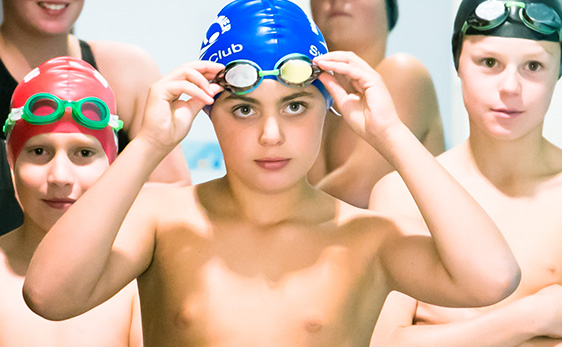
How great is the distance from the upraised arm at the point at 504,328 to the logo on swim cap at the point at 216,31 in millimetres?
1023

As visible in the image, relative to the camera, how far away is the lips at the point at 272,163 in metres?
2.04

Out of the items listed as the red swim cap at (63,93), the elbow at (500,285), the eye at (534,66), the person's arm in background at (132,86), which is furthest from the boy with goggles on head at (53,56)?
the elbow at (500,285)

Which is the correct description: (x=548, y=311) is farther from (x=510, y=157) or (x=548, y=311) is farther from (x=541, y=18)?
(x=541, y=18)

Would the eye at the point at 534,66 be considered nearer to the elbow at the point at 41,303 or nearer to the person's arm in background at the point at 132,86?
the person's arm in background at the point at 132,86

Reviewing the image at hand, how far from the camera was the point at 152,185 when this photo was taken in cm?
305

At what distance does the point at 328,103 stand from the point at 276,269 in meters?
0.46

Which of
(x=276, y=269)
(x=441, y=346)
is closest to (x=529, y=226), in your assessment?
(x=441, y=346)

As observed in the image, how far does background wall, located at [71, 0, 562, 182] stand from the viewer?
375cm

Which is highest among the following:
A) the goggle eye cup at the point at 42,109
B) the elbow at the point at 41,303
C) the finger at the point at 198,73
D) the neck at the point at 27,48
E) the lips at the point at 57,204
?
the finger at the point at 198,73

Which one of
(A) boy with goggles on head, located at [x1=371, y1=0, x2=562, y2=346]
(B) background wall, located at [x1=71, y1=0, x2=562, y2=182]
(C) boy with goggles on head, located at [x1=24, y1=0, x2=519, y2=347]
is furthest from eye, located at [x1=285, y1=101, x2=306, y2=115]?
(B) background wall, located at [x1=71, y1=0, x2=562, y2=182]

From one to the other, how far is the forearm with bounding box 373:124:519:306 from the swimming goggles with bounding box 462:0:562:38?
760mm

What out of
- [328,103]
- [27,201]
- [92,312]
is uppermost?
[328,103]

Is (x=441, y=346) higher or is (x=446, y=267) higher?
(x=446, y=267)

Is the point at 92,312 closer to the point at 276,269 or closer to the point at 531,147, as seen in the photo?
the point at 276,269
